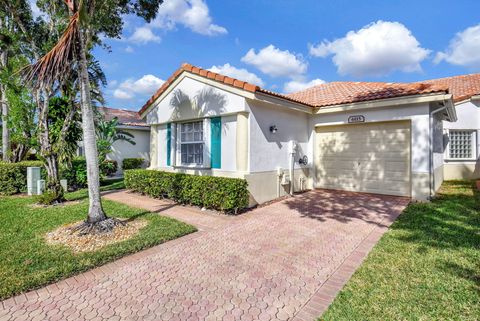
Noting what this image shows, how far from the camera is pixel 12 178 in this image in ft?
37.9

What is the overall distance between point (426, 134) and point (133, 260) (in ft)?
33.7

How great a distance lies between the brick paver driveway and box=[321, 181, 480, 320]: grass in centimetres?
31

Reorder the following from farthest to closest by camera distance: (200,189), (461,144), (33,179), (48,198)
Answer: (461,144) < (33,179) < (48,198) < (200,189)

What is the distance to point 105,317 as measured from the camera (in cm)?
328

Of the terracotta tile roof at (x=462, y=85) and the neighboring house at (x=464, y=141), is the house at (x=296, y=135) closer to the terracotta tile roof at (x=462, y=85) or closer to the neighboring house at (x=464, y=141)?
the neighboring house at (x=464, y=141)

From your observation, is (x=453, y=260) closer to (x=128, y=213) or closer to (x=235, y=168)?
(x=235, y=168)

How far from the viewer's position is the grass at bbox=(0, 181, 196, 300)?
13.8ft

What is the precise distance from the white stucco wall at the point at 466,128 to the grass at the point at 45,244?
16651 millimetres

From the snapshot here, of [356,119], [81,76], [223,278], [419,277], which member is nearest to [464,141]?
[356,119]

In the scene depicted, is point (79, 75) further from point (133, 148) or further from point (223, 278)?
point (133, 148)

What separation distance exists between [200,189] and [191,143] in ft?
9.91

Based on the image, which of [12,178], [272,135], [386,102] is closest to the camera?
[386,102]

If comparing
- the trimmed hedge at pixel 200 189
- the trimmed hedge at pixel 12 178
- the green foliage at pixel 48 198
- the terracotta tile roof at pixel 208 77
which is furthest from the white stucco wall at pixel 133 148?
the green foliage at pixel 48 198

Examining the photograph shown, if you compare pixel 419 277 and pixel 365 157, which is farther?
pixel 365 157
